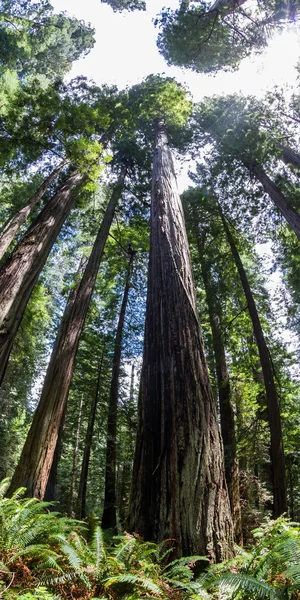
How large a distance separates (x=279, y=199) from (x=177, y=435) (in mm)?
7927

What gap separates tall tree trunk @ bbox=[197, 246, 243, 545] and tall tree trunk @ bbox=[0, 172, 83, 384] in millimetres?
4631

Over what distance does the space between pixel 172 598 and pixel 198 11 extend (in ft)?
45.0

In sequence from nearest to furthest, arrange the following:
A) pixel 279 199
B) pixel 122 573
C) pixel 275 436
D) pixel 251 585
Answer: pixel 251 585 < pixel 122 573 < pixel 275 436 < pixel 279 199

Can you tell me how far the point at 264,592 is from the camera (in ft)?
4.81

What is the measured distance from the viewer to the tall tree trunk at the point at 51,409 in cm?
446

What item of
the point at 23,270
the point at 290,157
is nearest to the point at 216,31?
the point at 290,157

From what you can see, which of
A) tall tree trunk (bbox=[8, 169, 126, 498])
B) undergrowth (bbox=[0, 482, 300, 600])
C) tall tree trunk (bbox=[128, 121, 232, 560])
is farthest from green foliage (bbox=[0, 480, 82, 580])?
tall tree trunk (bbox=[8, 169, 126, 498])

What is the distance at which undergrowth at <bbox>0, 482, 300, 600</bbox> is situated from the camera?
5.02ft

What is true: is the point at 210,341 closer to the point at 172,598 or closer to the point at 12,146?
the point at 12,146

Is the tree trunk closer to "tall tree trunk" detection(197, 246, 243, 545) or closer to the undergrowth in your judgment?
"tall tree trunk" detection(197, 246, 243, 545)

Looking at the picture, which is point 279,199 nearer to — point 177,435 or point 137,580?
point 177,435

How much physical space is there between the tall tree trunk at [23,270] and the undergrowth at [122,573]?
2771 millimetres

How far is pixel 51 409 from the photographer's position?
5.20m

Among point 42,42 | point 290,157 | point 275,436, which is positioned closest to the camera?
point 275,436
